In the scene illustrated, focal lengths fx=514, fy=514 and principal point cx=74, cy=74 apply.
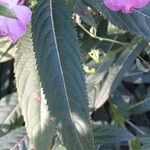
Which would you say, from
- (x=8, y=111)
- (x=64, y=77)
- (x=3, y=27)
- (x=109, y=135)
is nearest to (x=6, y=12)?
(x=3, y=27)

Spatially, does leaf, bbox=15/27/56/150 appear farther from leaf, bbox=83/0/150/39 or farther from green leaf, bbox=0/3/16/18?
green leaf, bbox=0/3/16/18

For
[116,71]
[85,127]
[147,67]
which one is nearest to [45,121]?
[85,127]

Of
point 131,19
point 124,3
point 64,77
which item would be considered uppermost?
point 124,3

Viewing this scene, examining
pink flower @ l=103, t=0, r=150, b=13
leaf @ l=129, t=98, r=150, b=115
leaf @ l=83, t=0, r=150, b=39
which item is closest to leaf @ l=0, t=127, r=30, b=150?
leaf @ l=129, t=98, r=150, b=115

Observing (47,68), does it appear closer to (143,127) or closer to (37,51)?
(37,51)

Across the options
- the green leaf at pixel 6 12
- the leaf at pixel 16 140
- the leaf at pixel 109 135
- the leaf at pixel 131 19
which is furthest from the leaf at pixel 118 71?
the green leaf at pixel 6 12

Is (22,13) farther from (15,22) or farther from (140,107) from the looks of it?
(140,107)

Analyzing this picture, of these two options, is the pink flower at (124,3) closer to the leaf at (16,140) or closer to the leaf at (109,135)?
the leaf at (109,135)
